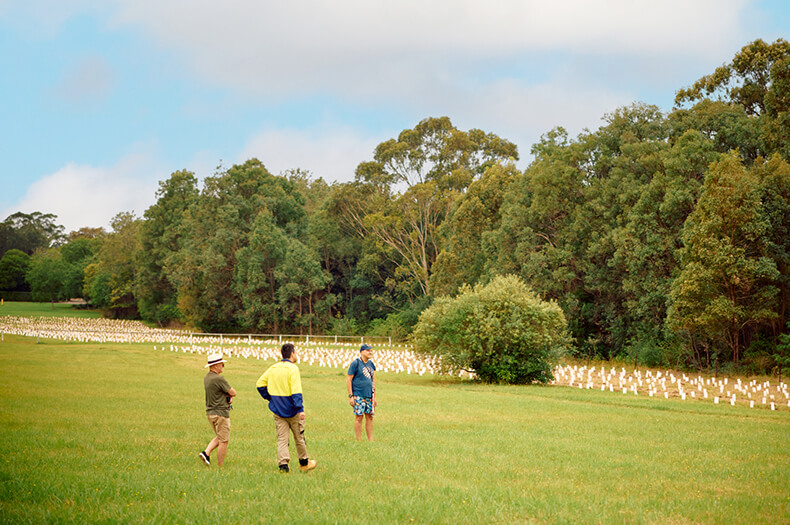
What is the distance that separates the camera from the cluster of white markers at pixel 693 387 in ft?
74.9

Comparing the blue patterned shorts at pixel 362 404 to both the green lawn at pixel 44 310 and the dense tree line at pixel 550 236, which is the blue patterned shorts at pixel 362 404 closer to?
the dense tree line at pixel 550 236

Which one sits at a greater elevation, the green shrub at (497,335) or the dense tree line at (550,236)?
the dense tree line at (550,236)

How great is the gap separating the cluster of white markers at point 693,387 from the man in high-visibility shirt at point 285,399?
17.6m

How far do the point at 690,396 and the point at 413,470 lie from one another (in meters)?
18.3

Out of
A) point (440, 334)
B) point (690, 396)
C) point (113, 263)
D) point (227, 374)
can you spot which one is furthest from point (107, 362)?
point (113, 263)

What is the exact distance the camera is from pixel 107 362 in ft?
104

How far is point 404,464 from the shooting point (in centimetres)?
941

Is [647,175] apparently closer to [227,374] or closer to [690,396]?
[690,396]

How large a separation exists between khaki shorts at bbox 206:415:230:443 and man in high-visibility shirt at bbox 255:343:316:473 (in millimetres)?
686

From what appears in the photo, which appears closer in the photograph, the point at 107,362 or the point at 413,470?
the point at 413,470

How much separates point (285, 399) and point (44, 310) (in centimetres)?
10635

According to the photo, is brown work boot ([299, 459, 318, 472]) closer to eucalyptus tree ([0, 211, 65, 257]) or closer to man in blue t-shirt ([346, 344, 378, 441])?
man in blue t-shirt ([346, 344, 378, 441])

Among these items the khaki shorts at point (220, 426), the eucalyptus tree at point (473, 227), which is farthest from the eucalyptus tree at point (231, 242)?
the khaki shorts at point (220, 426)

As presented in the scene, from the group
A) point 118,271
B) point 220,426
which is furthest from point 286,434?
point 118,271
